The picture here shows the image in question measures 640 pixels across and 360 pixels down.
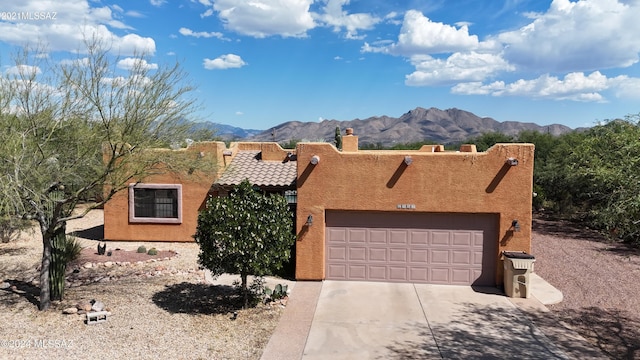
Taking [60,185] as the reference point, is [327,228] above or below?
below

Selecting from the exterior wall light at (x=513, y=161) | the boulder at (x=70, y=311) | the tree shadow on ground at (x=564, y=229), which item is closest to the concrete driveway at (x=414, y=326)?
the exterior wall light at (x=513, y=161)

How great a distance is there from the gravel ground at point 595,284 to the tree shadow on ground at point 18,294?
1302 cm

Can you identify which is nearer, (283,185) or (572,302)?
(572,302)

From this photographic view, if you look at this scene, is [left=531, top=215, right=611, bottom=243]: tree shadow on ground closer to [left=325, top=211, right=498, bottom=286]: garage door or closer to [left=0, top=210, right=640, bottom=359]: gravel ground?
[left=0, top=210, right=640, bottom=359]: gravel ground

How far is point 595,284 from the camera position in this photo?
13.2m

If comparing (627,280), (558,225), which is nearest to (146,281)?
(627,280)

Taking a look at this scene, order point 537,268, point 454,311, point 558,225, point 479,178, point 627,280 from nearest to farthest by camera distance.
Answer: point 454,311 < point 479,178 < point 627,280 < point 537,268 < point 558,225

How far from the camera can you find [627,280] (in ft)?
44.7

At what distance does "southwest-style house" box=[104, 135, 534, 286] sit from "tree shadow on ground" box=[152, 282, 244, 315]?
2.38 meters

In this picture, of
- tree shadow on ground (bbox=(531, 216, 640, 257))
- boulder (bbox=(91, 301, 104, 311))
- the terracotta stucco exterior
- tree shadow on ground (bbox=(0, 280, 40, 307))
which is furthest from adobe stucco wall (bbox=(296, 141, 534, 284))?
tree shadow on ground (bbox=(531, 216, 640, 257))

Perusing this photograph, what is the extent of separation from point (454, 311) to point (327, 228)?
4282 mm

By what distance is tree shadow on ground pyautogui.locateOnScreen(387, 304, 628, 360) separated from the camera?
342 inches

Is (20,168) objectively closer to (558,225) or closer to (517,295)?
(517,295)

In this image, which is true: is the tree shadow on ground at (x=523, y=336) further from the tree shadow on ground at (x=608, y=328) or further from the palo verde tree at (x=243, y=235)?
the palo verde tree at (x=243, y=235)
